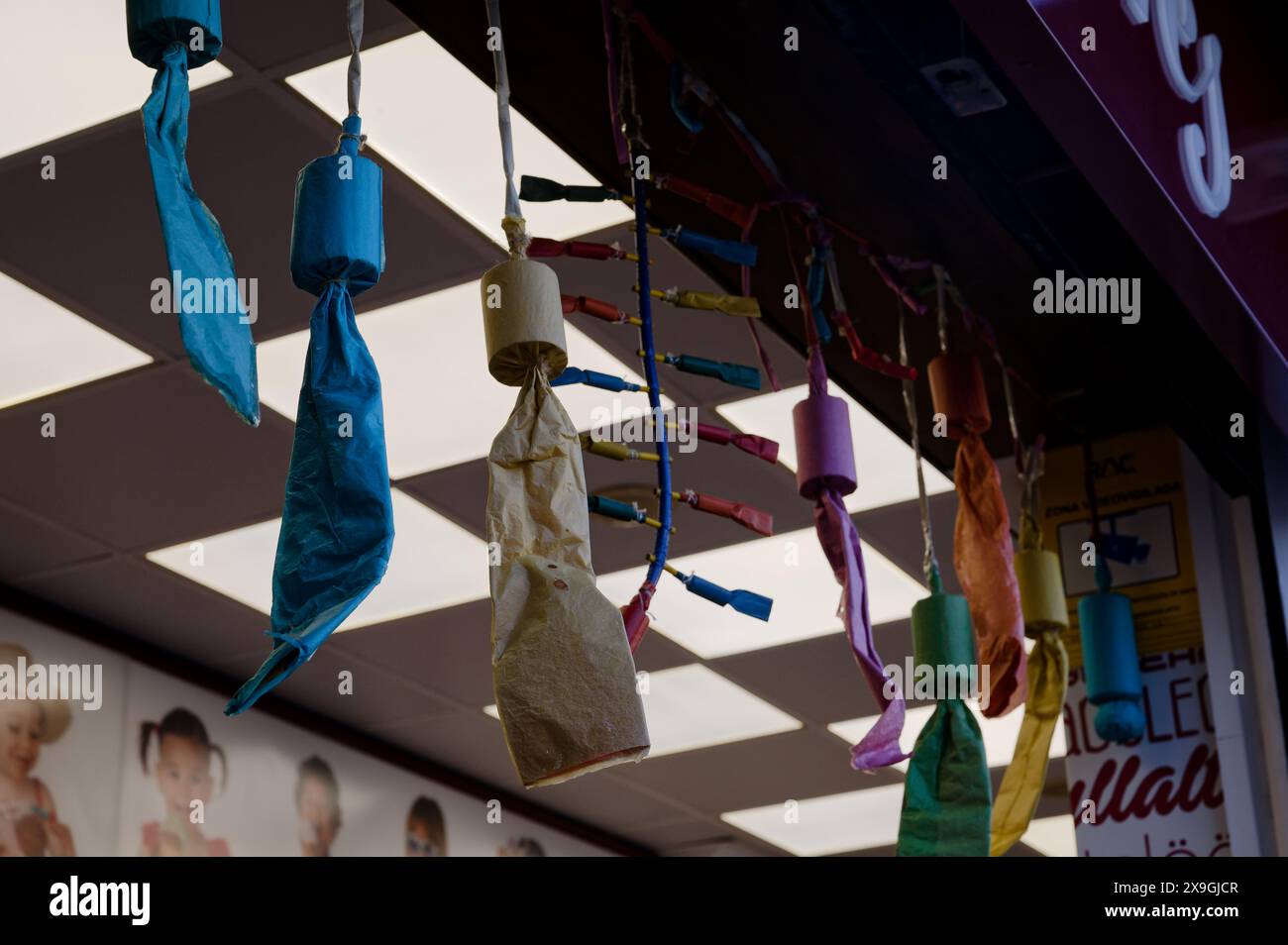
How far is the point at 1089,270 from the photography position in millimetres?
1723

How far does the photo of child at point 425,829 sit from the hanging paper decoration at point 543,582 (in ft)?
11.5

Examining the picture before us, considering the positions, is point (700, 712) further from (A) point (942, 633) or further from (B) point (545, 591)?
(B) point (545, 591)

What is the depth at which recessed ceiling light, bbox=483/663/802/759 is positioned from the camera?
12.9 feet

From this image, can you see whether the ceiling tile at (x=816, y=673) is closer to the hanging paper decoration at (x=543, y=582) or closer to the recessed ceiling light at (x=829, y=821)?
the recessed ceiling light at (x=829, y=821)

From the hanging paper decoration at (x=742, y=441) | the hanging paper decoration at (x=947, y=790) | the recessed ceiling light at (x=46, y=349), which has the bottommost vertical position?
the hanging paper decoration at (x=947, y=790)

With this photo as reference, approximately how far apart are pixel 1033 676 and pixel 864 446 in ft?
4.35

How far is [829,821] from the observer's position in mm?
4930

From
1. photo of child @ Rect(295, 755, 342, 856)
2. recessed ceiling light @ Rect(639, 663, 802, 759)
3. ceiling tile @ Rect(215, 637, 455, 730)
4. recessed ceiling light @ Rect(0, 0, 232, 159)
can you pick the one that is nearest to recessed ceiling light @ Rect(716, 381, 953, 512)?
recessed ceiling light @ Rect(639, 663, 802, 759)

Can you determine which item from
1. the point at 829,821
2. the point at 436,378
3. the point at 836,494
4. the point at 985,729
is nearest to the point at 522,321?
the point at 836,494

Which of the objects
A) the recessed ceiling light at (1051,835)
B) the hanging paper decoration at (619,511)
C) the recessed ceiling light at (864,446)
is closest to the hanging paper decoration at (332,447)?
the hanging paper decoration at (619,511)

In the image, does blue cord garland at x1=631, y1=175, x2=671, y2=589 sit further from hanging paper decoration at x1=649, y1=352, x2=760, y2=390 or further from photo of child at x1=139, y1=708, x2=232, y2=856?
photo of child at x1=139, y1=708, x2=232, y2=856

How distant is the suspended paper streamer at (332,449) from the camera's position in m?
0.77
